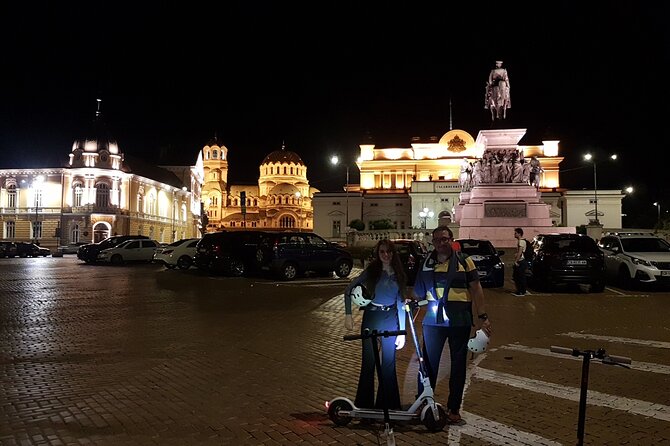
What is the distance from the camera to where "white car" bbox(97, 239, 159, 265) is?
106ft

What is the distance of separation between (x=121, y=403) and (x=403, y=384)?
3.14 meters

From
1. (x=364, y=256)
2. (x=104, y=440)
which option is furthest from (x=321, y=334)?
(x=364, y=256)

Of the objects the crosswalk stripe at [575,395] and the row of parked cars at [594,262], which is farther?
the row of parked cars at [594,262]

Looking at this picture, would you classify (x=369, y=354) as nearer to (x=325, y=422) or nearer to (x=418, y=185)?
(x=325, y=422)

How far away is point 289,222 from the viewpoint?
366 feet

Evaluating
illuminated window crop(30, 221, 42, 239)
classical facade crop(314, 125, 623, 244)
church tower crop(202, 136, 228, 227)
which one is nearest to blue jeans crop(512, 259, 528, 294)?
classical facade crop(314, 125, 623, 244)

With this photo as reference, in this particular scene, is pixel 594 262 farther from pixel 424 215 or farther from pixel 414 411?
pixel 424 215

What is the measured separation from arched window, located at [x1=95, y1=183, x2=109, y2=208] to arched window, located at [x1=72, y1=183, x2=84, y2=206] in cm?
164

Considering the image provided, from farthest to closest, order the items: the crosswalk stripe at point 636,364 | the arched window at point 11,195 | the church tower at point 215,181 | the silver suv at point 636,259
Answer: the church tower at point 215,181 < the arched window at point 11,195 < the silver suv at point 636,259 < the crosswalk stripe at point 636,364

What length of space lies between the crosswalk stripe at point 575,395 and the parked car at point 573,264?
32.6 feet

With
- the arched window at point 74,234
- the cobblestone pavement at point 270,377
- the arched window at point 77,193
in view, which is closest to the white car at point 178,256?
the cobblestone pavement at point 270,377

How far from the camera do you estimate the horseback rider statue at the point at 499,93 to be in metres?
38.6

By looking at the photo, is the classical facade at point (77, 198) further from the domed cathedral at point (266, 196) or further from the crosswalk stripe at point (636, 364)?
the crosswalk stripe at point (636, 364)

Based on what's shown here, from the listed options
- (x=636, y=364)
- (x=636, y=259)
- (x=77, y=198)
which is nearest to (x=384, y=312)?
(x=636, y=364)
